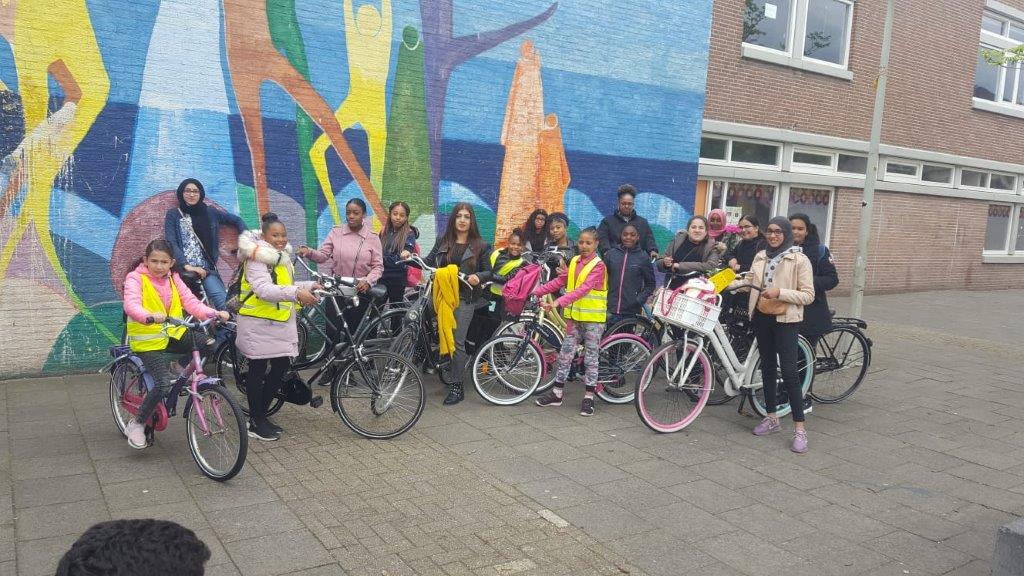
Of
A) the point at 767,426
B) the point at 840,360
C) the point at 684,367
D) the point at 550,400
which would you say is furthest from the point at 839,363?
the point at 550,400

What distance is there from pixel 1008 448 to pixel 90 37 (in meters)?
8.51

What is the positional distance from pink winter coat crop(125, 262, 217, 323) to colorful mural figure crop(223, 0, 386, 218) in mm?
2889

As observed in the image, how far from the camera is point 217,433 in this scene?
462cm

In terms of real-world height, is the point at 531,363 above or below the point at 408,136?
below

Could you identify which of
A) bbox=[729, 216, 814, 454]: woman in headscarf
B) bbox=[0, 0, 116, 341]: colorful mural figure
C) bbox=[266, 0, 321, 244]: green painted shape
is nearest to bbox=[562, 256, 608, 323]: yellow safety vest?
bbox=[729, 216, 814, 454]: woman in headscarf

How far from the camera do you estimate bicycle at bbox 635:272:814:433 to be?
586 cm

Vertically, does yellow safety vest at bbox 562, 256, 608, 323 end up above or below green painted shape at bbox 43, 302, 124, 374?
above

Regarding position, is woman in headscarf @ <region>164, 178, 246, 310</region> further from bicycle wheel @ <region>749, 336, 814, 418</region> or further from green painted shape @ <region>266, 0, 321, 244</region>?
bicycle wheel @ <region>749, 336, 814, 418</region>

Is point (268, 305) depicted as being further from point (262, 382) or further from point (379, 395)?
point (379, 395)

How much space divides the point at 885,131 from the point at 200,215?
43.0ft

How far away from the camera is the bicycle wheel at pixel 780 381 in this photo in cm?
633

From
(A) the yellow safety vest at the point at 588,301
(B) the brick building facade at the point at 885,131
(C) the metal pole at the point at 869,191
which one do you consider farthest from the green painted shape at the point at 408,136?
(B) the brick building facade at the point at 885,131

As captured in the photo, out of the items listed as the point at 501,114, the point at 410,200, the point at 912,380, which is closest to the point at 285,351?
the point at 410,200

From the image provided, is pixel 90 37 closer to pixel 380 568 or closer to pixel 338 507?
pixel 338 507
